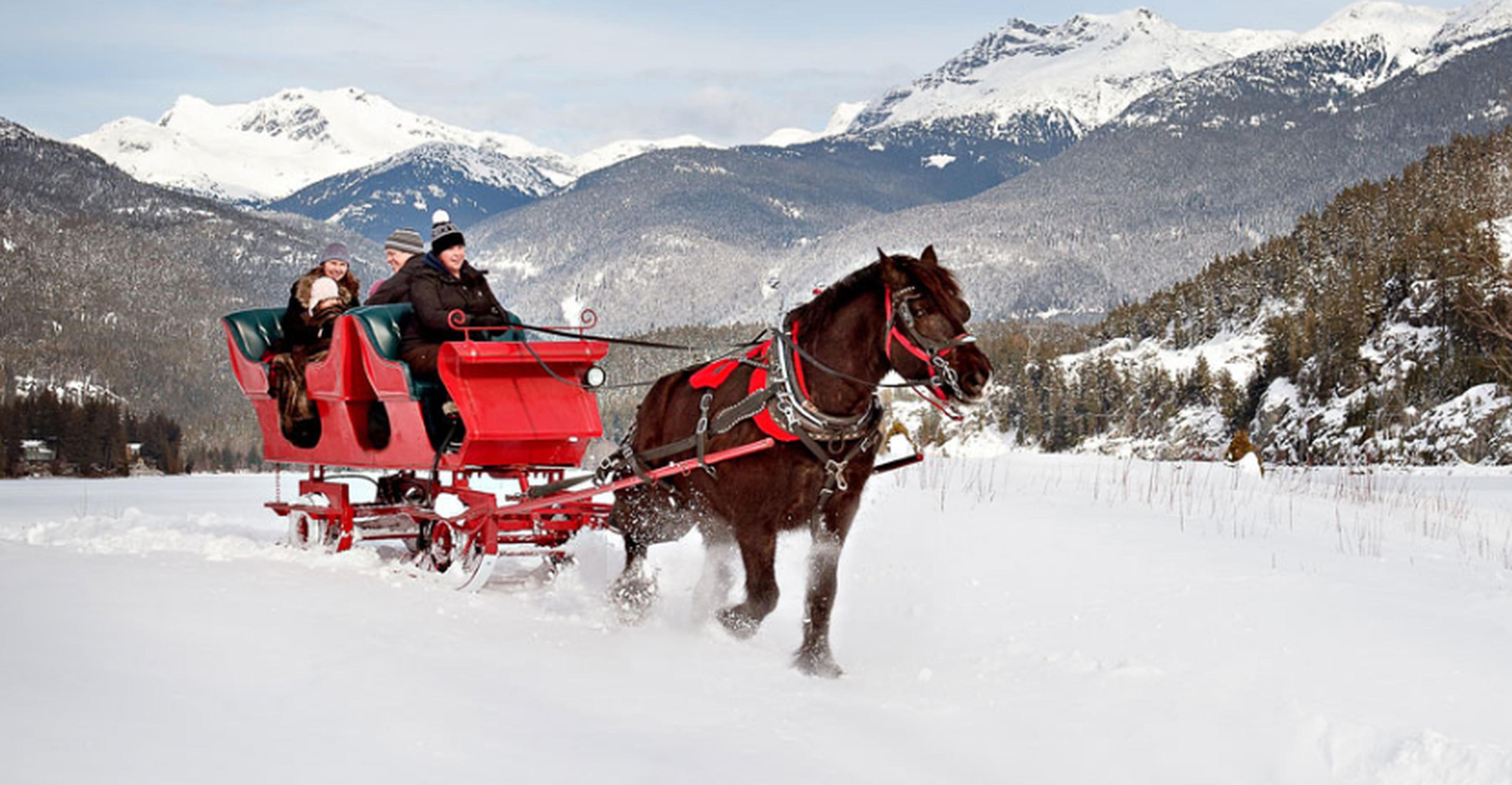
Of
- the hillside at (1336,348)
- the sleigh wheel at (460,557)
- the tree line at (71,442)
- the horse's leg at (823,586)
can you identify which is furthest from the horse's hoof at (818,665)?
the tree line at (71,442)

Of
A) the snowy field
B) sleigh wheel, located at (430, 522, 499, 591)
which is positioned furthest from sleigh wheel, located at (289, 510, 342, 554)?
sleigh wheel, located at (430, 522, 499, 591)

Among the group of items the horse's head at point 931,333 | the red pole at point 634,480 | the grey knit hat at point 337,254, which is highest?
the grey knit hat at point 337,254

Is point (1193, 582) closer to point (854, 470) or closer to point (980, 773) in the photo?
point (854, 470)

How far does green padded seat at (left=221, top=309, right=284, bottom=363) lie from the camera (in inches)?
396

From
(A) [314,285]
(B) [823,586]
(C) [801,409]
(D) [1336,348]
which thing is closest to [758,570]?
(B) [823,586]

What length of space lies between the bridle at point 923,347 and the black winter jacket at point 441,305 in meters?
3.36

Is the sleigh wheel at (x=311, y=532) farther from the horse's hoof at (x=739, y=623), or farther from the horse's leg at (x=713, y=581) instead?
the horse's hoof at (x=739, y=623)

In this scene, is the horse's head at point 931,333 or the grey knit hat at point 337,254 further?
the grey knit hat at point 337,254

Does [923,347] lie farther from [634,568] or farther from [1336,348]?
[1336,348]

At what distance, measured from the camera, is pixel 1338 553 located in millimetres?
9727

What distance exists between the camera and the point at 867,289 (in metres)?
6.58

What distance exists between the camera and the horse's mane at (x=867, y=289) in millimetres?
6262

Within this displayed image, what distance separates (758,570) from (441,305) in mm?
3280

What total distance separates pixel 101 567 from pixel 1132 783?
18.1ft
